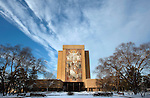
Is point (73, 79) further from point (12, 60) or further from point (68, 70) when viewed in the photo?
point (12, 60)

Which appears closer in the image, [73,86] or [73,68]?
[73,86]

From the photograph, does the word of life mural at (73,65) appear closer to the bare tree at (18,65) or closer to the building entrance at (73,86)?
the building entrance at (73,86)

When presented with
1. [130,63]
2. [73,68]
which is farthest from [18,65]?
[73,68]

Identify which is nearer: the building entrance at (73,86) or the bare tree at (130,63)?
the bare tree at (130,63)

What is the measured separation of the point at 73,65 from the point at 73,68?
211cm

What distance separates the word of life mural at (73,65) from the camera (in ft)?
257

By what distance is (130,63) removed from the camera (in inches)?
1224

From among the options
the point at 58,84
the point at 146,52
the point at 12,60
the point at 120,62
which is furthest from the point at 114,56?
the point at 58,84

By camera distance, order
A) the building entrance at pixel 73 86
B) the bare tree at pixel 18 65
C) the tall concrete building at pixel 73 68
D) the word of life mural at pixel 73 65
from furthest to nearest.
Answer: the word of life mural at pixel 73 65 → the tall concrete building at pixel 73 68 → the building entrance at pixel 73 86 → the bare tree at pixel 18 65

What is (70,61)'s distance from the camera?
81562 mm

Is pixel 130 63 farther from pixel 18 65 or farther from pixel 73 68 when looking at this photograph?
pixel 73 68

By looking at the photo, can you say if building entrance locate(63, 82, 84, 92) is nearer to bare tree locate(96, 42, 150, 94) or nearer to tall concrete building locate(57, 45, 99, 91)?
tall concrete building locate(57, 45, 99, 91)

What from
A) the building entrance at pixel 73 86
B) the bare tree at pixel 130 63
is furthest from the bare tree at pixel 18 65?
the building entrance at pixel 73 86

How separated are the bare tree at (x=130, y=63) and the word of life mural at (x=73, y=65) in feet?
153
